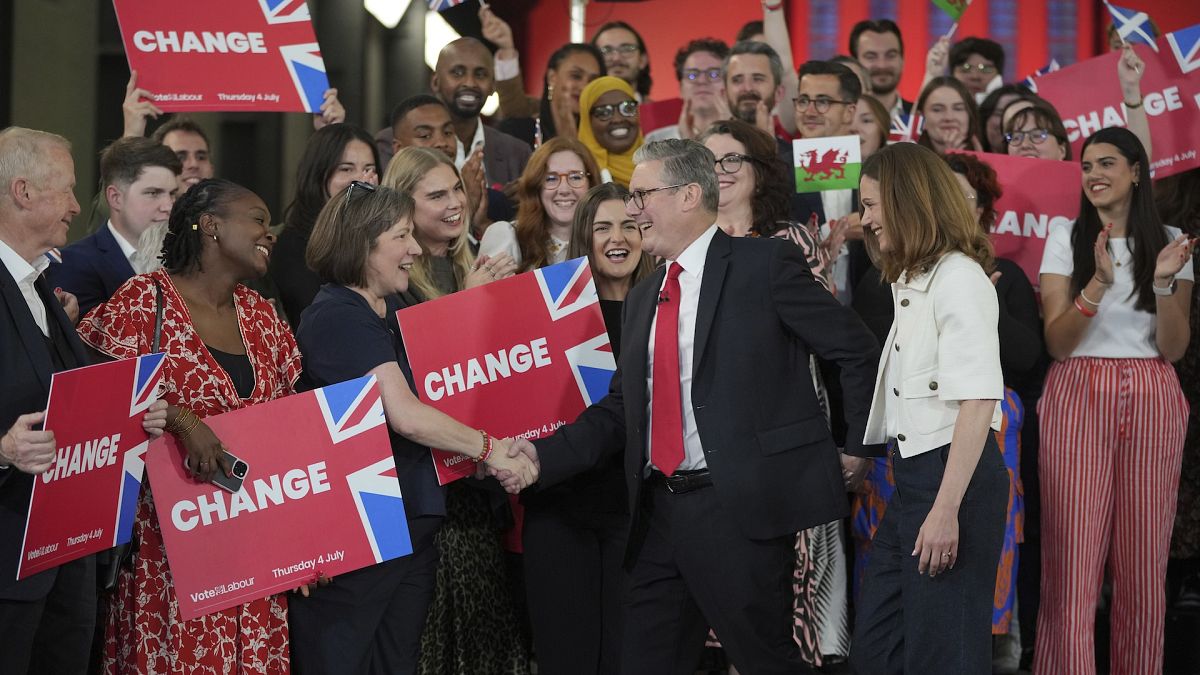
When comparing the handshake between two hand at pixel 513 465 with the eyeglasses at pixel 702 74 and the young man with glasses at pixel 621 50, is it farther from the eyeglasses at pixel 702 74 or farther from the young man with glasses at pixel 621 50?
the young man with glasses at pixel 621 50

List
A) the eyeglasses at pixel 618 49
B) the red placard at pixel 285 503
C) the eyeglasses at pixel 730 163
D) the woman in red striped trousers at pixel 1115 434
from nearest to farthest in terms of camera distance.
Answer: the red placard at pixel 285 503 → the eyeglasses at pixel 730 163 → the woman in red striped trousers at pixel 1115 434 → the eyeglasses at pixel 618 49

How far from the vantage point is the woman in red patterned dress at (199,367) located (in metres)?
3.71

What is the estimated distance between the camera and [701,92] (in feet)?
21.9

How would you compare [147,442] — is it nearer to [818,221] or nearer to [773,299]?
[773,299]

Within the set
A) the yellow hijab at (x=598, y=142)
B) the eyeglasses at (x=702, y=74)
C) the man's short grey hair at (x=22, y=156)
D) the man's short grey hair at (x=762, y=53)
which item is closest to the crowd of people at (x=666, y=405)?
the man's short grey hair at (x=22, y=156)

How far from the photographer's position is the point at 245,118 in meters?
7.88

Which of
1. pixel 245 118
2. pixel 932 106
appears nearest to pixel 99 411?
pixel 932 106

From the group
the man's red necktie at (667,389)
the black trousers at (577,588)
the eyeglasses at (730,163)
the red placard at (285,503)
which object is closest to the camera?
the red placard at (285,503)

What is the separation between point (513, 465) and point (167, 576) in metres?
1.04

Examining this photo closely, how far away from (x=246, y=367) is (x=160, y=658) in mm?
843

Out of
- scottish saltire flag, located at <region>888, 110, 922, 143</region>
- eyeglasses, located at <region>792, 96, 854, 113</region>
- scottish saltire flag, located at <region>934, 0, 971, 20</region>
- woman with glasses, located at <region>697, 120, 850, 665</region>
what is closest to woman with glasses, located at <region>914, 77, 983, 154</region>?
scottish saltire flag, located at <region>888, 110, 922, 143</region>

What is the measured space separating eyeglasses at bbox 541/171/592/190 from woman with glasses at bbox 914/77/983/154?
Answer: 2.01m

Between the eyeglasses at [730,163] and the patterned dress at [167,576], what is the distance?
1.80 m

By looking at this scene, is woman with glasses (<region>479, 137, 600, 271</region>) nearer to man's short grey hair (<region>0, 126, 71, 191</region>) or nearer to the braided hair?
the braided hair
